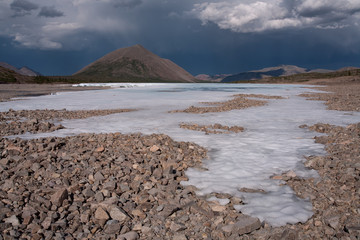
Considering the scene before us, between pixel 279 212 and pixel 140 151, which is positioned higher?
pixel 140 151

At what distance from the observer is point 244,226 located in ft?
15.2

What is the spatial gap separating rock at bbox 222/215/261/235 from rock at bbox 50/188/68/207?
3.18m

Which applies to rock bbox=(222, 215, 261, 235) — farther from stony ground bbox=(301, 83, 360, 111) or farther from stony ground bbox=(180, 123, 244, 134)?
stony ground bbox=(301, 83, 360, 111)

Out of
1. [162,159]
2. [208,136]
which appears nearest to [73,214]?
[162,159]

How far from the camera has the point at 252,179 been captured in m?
6.99

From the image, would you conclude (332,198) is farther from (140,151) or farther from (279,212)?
(140,151)

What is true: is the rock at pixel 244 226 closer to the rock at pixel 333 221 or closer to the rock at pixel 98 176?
the rock at pixel 333 221

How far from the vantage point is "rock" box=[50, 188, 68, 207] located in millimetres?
5340

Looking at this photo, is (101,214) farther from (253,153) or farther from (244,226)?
(253,153)

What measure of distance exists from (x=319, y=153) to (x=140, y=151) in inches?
230

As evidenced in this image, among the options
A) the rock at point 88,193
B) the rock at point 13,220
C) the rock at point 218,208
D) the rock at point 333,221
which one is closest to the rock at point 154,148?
the rock at point 88,193

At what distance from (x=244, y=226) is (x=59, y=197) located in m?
3.56

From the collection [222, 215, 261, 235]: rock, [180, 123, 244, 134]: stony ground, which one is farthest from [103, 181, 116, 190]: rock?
[180, 123, 244, 134]: stony ground

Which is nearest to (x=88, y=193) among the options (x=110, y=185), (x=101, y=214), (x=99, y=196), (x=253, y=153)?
(x=99, y=196)
